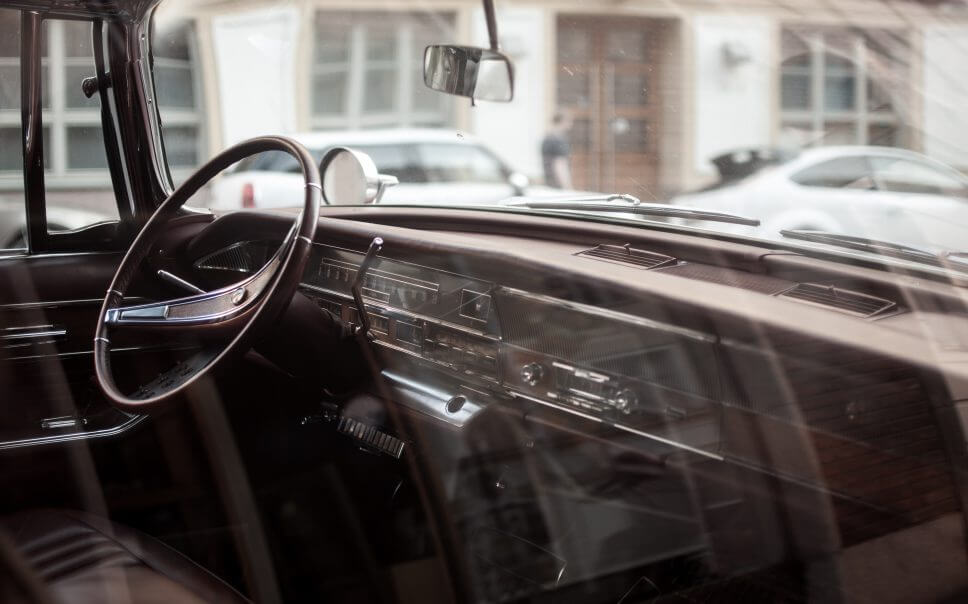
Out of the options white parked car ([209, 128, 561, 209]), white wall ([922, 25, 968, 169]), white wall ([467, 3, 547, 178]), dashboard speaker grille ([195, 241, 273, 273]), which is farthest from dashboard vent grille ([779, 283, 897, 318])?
white wall ([467, 3, 547, 178])

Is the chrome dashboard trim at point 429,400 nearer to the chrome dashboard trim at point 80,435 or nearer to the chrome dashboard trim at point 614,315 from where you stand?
the chrome dashboard trim at point 614,315

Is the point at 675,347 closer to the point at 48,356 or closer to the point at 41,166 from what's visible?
the point at 48,356

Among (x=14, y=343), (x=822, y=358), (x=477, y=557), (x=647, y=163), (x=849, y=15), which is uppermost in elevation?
(x=849, y=15)

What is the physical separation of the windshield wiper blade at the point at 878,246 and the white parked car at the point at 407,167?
17.8ft

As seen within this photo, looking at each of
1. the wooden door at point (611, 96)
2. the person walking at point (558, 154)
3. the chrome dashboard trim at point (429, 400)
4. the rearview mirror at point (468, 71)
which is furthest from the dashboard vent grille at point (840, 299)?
the person walking at point (558, 154)

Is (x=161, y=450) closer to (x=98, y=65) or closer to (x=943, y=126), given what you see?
(x=98, y=65)

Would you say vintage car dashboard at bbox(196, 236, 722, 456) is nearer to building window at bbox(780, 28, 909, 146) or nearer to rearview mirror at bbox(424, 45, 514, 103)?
rearview mirror at bbox(424, 45, 514, 103)

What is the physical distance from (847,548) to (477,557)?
91cm

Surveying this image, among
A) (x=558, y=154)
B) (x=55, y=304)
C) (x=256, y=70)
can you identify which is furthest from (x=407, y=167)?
(x=256, y=70)

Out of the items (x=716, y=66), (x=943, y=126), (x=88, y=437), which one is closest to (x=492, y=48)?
(x=943, y=126)

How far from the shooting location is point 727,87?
1092 cm

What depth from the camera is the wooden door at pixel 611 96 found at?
158 inches

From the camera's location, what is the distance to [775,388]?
5.49 feet

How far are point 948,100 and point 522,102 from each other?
11.3m
